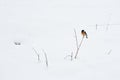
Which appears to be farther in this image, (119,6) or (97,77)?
(119,6)

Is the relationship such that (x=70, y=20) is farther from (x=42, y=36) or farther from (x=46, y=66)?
(x=46, y=66)

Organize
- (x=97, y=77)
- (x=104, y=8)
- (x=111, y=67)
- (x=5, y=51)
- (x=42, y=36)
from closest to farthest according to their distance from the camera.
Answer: (x=97, y=77)
(x=111, y=67)
(x=5, y=51)
(x=42, y=36)
(x=104, y=8)

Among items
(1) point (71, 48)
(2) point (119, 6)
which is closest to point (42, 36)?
(1) point (71, 48)

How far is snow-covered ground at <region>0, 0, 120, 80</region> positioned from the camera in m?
1.75

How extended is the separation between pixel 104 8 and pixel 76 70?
4.67 feet

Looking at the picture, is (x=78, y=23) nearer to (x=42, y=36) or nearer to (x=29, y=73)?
(x=42, y=36)

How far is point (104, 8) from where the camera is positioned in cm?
297

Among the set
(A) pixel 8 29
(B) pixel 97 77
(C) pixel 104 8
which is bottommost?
(B) pixel 97 77

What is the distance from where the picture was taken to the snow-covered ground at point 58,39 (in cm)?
175

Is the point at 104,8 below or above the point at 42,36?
above

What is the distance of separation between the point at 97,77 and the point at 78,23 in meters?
0.98

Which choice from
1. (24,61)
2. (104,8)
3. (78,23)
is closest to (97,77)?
(24,61)

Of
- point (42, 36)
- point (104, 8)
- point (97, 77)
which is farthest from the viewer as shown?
point (104, 8)

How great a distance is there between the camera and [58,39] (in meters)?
2.22
